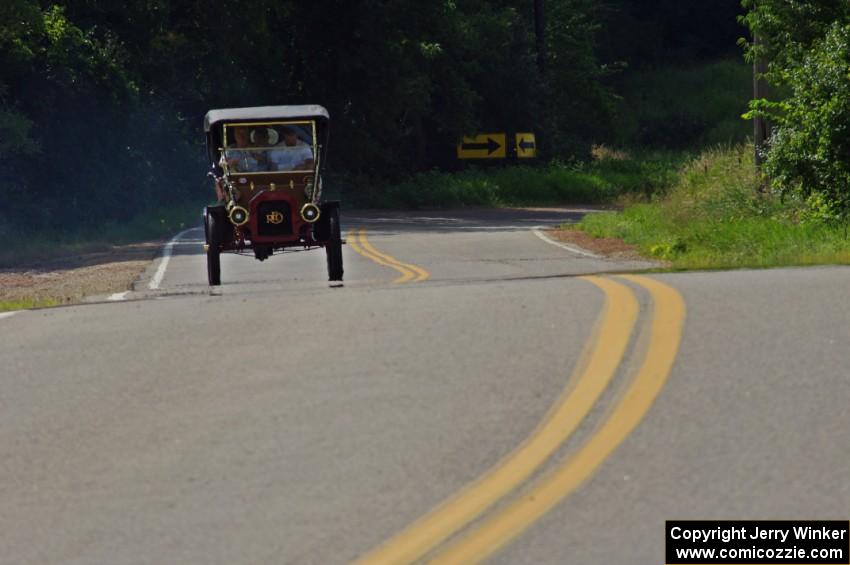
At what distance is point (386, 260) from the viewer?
23578 millimetres

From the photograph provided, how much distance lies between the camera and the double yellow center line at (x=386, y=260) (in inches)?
756

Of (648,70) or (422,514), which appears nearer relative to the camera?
(422,514)

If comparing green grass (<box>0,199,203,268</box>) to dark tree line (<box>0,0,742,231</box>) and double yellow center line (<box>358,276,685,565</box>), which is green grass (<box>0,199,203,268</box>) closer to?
dark tree line (<box>0,0,742,231</box>)

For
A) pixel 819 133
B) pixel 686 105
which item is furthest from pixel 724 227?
pixel 686 105

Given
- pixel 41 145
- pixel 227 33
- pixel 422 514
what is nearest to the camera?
pixel 422 514

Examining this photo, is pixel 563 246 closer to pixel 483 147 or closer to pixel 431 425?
pixel 431 425

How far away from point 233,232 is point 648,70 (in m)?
67.5

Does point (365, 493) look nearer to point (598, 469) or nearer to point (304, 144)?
point (598, 469)

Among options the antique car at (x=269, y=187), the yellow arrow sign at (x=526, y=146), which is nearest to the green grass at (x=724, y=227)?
the antique car at (x=269, y=187)

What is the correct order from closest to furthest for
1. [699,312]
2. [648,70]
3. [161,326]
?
[699,312] < [161,326] < [648,70]

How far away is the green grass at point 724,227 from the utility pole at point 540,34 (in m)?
23.7

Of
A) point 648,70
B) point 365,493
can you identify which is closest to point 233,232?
point 365,493

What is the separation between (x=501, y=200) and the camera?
48.7 metres

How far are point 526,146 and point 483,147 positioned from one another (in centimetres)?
158
